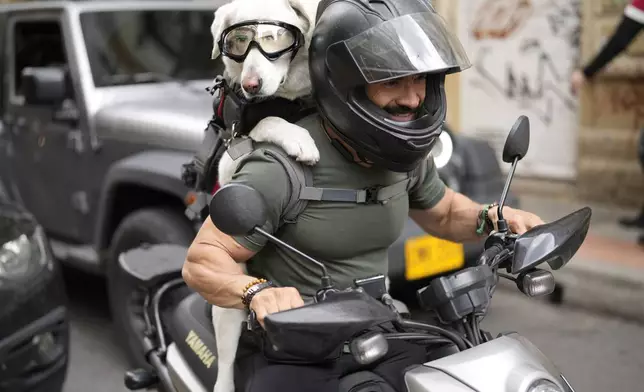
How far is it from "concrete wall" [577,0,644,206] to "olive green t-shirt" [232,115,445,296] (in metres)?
5.27

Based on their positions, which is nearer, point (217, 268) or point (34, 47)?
point (217, 268)

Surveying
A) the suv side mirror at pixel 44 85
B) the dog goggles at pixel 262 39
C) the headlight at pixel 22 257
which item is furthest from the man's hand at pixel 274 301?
the suv side mirror at pixel 44 85

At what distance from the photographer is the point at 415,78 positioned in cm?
187

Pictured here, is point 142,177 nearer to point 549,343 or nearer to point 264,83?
point 264,83

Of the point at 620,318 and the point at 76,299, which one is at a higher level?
the point at 620,318

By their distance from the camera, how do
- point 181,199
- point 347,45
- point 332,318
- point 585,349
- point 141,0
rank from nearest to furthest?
Result: point 332,318, point 347,45, point 181,199, point 585,349, point 141,0

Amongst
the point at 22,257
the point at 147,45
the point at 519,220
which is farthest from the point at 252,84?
the point at 147,45

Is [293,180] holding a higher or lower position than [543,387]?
higher

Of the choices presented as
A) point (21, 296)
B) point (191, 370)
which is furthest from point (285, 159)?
point (21, 296)

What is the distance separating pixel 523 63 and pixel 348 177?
20.1ft

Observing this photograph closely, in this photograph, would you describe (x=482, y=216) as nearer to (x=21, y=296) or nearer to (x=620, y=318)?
(x=21, y=296)

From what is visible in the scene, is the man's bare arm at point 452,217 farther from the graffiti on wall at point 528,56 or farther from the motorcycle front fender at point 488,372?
the graffiti on wall at point 528,56

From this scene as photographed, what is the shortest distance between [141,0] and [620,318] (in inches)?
145

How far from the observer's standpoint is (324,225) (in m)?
2.02
